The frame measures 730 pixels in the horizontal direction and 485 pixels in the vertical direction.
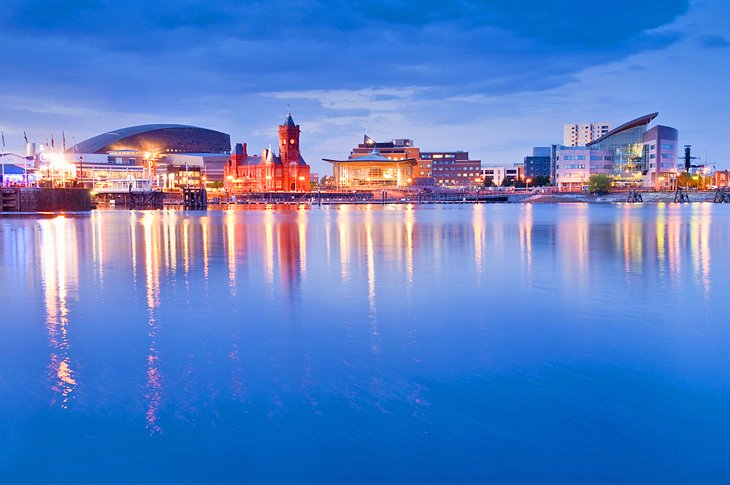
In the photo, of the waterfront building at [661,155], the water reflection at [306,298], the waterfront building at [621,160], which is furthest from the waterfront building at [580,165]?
the water reflection at [306,298]

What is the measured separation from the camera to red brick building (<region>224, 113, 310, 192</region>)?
541ft

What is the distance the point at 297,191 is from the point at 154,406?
157995mm

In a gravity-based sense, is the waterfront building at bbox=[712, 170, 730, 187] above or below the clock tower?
below

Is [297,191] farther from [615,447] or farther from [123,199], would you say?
[615,447]

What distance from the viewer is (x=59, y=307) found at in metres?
14.3

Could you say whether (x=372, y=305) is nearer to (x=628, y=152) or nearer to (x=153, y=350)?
(x=153, y=350)

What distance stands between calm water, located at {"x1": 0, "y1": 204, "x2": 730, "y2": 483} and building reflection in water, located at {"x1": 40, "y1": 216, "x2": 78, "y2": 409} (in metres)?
0.08

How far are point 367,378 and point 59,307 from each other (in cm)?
888

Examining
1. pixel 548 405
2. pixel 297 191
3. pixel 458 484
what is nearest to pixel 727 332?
pixel 548 405

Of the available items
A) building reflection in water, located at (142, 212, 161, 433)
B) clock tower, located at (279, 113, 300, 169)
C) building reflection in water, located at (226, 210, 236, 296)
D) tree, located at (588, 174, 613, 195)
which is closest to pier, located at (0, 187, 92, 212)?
building reflection in water, located at (226, 210, 236, 296)

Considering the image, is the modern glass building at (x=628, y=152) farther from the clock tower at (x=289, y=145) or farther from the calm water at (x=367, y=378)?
the calm water at (x=367, y=378)

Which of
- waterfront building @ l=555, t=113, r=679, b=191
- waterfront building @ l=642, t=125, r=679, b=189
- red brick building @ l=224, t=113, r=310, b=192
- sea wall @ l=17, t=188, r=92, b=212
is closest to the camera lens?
sea wall @ l=17, t=188, r=92, b=212

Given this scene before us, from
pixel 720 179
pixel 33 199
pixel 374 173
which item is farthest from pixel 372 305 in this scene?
pixel 720 179

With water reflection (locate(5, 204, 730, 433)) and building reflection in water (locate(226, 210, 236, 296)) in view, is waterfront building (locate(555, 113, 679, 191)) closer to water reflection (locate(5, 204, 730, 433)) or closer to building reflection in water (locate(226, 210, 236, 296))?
water reflection (locate(5, 204, 730, 433))
